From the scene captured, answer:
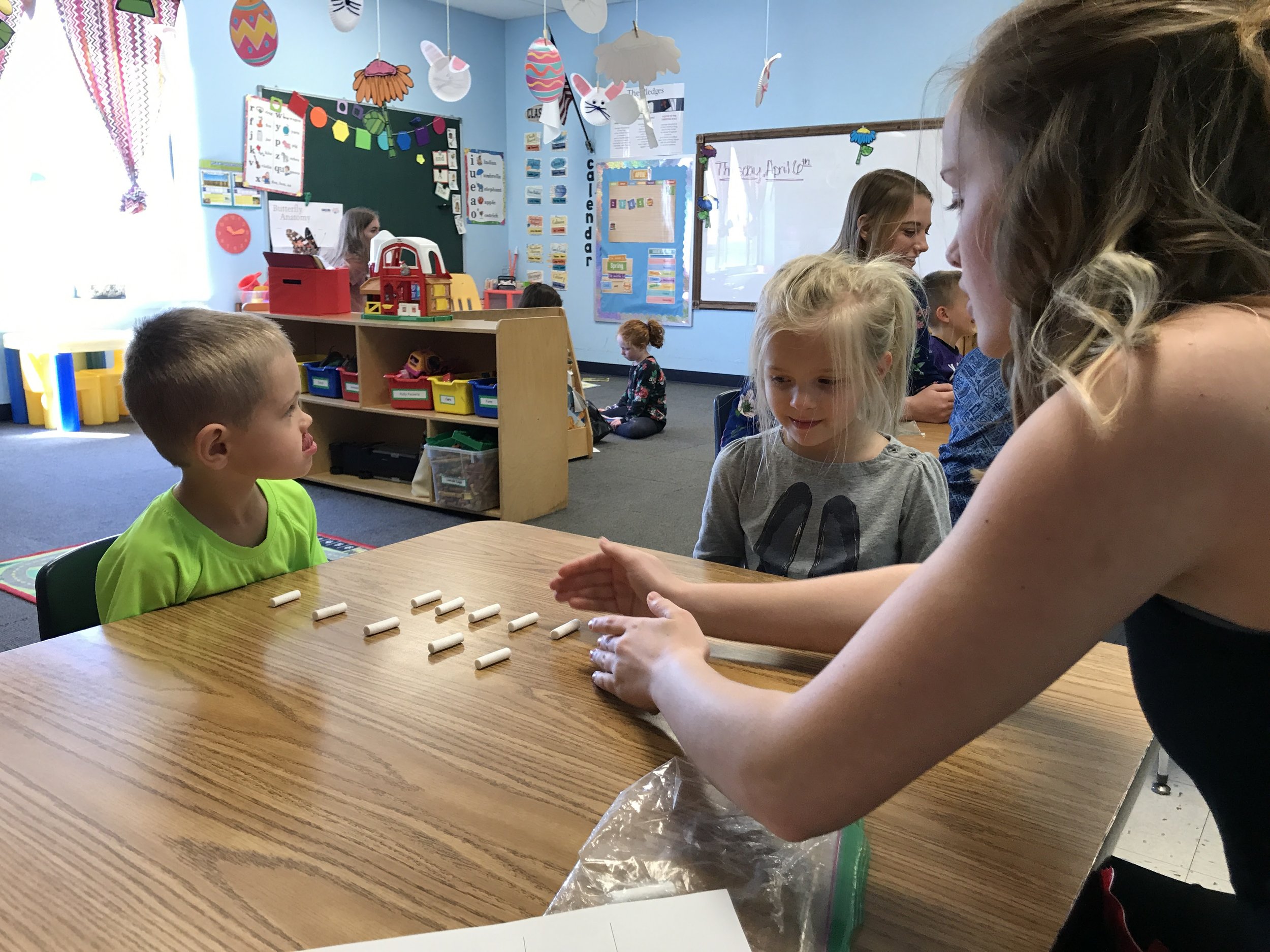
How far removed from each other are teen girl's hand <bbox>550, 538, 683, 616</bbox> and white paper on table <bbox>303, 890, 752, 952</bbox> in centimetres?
47

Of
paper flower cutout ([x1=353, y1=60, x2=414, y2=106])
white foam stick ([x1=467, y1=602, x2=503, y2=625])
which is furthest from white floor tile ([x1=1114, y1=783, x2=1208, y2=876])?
paper flower cutout ([x1=353, y1=60, x2=414, y2=106])

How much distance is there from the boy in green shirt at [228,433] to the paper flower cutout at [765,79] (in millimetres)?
5094

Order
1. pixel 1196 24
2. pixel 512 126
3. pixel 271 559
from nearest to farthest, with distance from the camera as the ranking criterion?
pixel 1196 24, pixel 271 559, pixel 512 126

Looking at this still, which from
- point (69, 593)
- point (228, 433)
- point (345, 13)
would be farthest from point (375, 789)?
point (345, 13)

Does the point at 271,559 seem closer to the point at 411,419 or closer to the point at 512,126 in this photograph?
the point at 411,419

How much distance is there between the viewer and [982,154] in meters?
0.61

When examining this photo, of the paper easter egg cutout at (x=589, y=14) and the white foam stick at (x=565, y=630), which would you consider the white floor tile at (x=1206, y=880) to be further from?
the paper easter egg cutout at (x=589, y=14)

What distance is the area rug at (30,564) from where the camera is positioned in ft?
9.10

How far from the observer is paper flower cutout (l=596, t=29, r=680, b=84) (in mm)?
3781

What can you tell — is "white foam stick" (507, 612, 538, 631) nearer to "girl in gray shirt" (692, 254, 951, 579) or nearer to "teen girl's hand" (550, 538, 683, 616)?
"teen girl's hand" (550, 538, 683, 616)

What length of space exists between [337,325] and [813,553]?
3616mm

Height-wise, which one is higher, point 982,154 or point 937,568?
point 982,154

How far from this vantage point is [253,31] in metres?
4.75

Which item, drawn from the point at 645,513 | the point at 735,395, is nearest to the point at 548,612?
the point at 735,395
